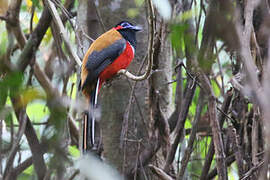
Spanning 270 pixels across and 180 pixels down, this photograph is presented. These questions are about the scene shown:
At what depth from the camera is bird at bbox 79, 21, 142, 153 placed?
331cm

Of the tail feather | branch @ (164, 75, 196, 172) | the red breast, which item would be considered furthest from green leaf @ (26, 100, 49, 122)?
branch @ (164, 75, 196, 172)

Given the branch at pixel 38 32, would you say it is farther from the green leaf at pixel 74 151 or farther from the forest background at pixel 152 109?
the green leaf at pixel 74 151

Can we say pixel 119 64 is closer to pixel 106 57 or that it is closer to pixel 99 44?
pixel 106 57

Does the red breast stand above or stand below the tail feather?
above

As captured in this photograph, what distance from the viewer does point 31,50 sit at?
3.35 m

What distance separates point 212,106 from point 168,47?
145 centimetres

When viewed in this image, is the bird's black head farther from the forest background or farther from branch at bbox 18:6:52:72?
branch at bbox 18:6:52:72

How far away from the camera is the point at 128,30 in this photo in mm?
3486

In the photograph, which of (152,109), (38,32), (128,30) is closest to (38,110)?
(38,32)

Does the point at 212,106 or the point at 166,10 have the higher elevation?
the point at 166,10

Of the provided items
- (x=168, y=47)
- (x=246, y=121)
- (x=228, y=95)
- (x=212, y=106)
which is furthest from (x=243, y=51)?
(x=168, y=47)

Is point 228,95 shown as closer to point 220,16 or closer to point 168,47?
point 168,47

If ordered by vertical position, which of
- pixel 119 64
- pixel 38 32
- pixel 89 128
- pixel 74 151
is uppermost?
pixel 38 32

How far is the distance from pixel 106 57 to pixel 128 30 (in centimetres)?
33
